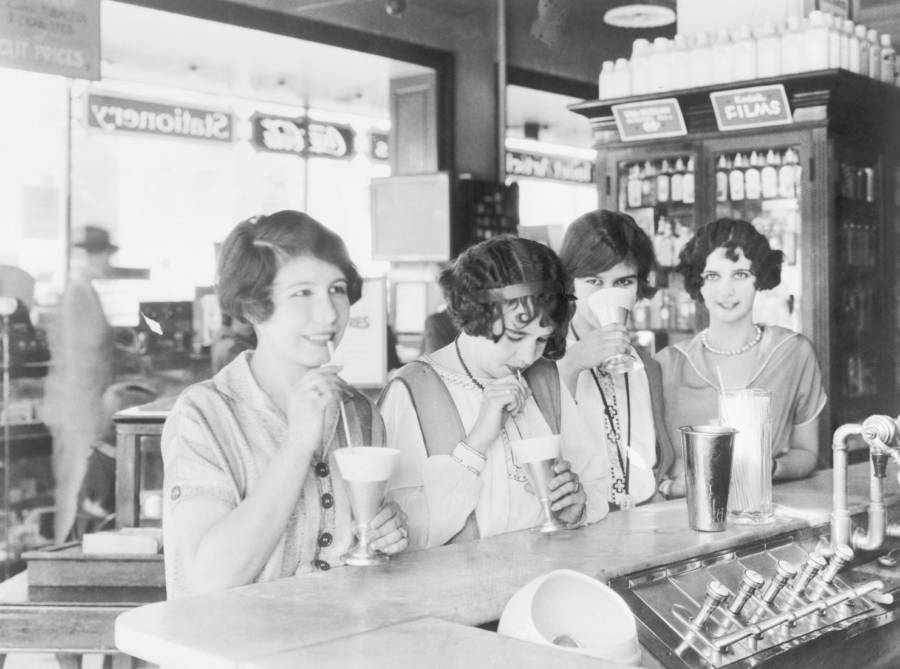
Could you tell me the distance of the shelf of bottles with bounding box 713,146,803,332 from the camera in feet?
19.4

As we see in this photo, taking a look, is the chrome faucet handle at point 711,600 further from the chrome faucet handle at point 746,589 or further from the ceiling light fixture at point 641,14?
the ceiling light fixture at point 641,14

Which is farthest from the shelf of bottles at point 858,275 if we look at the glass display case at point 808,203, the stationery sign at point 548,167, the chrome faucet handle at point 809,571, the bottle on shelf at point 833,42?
the stationery sign at point 548,167

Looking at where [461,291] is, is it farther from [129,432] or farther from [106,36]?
[106,36]

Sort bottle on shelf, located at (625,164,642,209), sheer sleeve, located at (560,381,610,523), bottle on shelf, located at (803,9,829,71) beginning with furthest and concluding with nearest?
bottle on shelf, located at (625,164,642,209) < bottle on shelf, located at (803,9,829,71) < sheer sleeve, located at (560,381,610,523)

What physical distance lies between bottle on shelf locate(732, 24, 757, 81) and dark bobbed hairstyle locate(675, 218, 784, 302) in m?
2.80

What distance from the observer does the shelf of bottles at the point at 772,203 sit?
5898 mm

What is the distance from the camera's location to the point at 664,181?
6457 millimetres

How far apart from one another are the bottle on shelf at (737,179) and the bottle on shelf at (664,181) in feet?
1.26

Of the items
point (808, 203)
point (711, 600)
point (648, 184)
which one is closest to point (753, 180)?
point (808, 203)

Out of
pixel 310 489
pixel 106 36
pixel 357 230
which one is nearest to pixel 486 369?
pixel 310 489

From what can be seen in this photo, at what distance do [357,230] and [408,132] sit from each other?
123 centimetres

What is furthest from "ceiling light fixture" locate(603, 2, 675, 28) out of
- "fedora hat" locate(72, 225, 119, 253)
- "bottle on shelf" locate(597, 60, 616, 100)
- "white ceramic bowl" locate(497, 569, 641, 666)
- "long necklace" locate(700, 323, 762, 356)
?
"white ceramic bowl" locate(497, 569, 641, 666)

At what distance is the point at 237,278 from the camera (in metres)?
2.02

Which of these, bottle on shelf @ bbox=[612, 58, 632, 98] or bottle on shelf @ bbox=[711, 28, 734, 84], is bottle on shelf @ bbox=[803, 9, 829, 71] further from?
bottle on shelf @ bbox=[612, 58, 632, 98]
